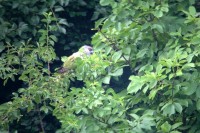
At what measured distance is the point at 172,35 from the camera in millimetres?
2928

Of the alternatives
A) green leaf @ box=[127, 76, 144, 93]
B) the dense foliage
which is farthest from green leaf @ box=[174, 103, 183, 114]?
green leaf @ box=[127, 76, 144, 93]

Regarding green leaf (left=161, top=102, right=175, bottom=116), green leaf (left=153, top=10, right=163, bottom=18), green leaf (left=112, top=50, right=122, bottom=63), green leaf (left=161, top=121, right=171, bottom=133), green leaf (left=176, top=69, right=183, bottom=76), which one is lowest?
green leaf (left=161, top=121, right=171, bottom=133)

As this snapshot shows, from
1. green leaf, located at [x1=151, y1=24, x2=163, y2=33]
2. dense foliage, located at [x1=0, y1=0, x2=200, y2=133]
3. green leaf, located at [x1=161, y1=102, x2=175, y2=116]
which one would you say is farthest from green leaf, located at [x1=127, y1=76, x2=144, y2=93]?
green leaf, located at [x1=151, y1=24, x2=163, y2=33]

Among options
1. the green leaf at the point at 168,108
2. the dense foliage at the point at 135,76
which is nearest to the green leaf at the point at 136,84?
the dense foliage at the point at 135,76

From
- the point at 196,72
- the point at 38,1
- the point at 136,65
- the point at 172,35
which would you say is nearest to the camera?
the point at 196,72

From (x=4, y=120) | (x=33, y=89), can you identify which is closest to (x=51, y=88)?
(x=33, y=89)

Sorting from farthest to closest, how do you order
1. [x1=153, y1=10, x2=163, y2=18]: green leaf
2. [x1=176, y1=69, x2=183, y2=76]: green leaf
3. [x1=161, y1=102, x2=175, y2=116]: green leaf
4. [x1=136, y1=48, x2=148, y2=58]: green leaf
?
[x1=136, y1=48, x2=148, y2=58]: green leaf < [x1=153, y1=10, x2=163, y2=18]: green leaf < [x1=161, y1=102, x2=175, y2=116]: green leaf < [x1=176, y1=69, x2=183, y2=76]: green leaf

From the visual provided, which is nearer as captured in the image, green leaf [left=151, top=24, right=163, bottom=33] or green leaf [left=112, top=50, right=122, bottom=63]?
green leaf [left=151, top=24, right=163, bottom=33]

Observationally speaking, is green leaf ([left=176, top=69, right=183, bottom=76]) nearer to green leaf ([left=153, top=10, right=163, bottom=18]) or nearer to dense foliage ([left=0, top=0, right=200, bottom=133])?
dense foliage ([left=0, top=0, right=200, bottom=133])

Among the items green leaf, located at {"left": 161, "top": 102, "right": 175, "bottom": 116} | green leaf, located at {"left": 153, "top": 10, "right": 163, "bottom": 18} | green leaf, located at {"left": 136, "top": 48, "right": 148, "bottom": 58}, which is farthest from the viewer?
green leaf, located at {"left": 136, "top": 48, "right": 148, "bottom": 58}

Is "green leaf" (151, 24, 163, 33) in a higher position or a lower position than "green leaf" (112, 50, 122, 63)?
higher

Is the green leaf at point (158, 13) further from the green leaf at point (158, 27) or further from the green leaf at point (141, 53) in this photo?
the green leaf at point (141, 53)

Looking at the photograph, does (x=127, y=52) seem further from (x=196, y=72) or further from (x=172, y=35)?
(x=196, y=72)

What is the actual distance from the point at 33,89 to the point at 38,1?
53.2 inches
